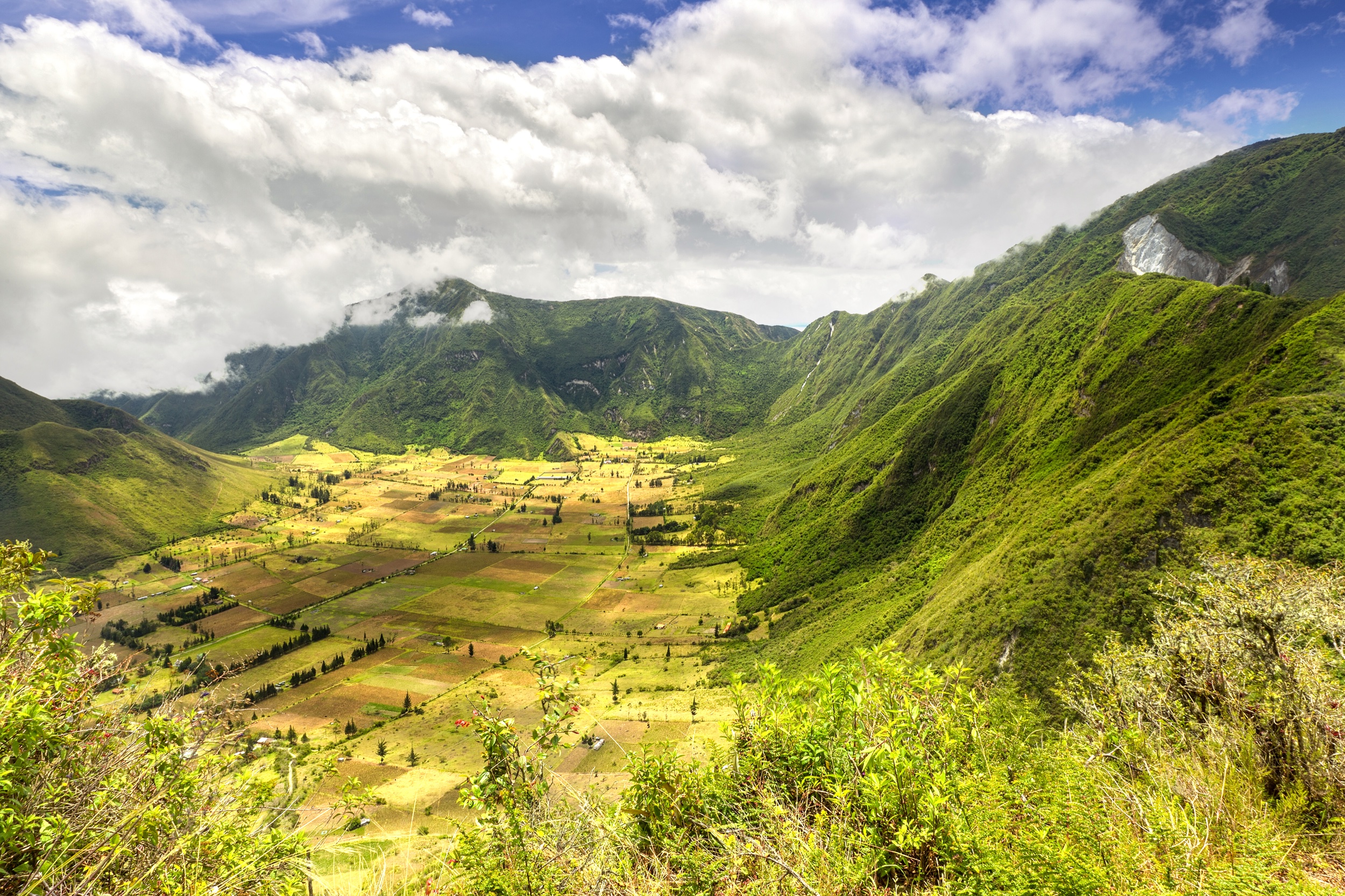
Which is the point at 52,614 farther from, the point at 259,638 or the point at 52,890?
the point at 259,638

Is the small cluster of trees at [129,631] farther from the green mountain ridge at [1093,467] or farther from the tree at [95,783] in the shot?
the tree at [95,783]

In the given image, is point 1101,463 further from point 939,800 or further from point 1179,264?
point 1179,264

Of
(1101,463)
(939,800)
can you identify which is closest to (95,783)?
(939,800)

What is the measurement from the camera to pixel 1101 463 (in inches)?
3250

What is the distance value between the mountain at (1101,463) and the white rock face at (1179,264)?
0.75 meters

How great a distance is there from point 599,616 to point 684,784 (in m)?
171

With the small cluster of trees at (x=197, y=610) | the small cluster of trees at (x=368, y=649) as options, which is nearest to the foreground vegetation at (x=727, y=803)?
the small cluster of trees at (x=368, y=649)

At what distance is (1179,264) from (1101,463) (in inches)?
6284

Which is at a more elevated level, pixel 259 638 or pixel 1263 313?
pixel 1263 313

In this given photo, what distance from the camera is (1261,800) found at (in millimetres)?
11727

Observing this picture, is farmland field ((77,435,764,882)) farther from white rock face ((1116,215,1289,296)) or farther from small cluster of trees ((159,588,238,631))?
white rock face ((1116,215,1289,296))

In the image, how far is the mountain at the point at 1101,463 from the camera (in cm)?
5144

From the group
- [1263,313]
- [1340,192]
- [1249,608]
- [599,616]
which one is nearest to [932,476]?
[1263,313]

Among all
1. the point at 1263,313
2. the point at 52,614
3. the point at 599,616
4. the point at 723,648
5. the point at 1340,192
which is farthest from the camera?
the point at 599,616
